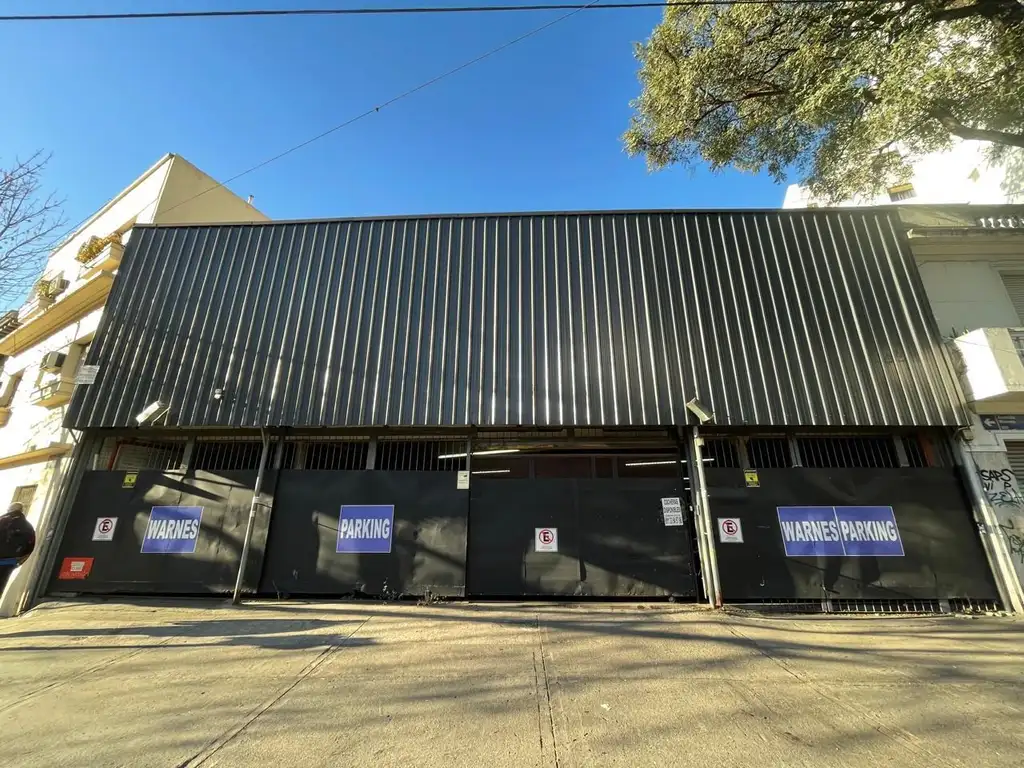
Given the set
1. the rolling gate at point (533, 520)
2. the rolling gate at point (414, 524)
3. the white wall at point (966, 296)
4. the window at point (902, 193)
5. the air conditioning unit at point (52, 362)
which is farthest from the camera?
the window at point (902, 193)

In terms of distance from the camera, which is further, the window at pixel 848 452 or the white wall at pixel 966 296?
the white wall at pixel 966 296

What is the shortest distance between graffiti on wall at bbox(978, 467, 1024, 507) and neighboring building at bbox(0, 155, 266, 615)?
17.4m

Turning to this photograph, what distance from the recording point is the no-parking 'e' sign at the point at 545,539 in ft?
26.0

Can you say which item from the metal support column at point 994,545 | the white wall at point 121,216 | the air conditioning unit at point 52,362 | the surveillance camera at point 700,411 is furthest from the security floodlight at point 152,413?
the metal support column at point 994,545

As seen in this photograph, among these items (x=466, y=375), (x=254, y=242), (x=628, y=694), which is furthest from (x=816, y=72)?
(x=254, y=242)

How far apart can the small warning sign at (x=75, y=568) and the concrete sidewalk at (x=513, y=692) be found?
142 cm

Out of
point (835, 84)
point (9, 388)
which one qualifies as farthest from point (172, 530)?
point (835, 84)

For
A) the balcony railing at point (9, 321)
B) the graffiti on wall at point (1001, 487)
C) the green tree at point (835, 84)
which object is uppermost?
the green tree at point (835, 84)

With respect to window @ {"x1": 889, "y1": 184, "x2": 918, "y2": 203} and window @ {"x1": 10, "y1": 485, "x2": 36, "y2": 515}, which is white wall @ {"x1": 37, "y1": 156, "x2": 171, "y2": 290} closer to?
window @ {"x1": 10, "y1": 485, "x2": 36, "y2": 515}

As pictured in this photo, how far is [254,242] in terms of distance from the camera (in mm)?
10094

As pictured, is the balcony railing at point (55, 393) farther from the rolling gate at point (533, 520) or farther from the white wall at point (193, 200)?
the white wall at point (193, 200)

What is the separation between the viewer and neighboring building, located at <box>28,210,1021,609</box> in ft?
25.4

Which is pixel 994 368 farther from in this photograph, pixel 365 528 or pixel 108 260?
pixel 108 260

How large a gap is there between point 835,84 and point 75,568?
52.6 feet
